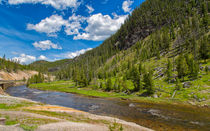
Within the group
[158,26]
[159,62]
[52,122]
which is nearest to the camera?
[52,122]

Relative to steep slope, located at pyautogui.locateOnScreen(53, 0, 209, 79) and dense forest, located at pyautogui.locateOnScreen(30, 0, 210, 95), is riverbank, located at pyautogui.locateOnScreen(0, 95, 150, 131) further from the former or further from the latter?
steep slope, located at pyautogui.locateOnScreen(53, 0, 209, 79)

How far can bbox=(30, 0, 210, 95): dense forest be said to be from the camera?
52438 mm

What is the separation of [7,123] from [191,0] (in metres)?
183

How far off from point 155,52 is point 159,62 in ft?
72.9

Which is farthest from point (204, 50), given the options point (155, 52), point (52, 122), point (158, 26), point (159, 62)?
point (158, 26)

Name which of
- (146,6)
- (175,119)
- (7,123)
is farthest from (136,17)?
(7,123)

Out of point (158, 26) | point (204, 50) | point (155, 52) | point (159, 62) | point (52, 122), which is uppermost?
point (158, 26)

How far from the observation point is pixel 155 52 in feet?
326

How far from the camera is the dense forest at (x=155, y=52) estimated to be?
52.4 meters

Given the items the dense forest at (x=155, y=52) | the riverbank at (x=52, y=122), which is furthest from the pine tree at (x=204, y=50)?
the riverbank at (x=52, y=122)

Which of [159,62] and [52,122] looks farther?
[159,62]

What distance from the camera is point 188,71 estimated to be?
50375mm

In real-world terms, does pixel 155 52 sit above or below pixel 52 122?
above

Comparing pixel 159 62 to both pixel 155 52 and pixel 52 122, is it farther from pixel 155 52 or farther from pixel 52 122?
pixel 52 122
